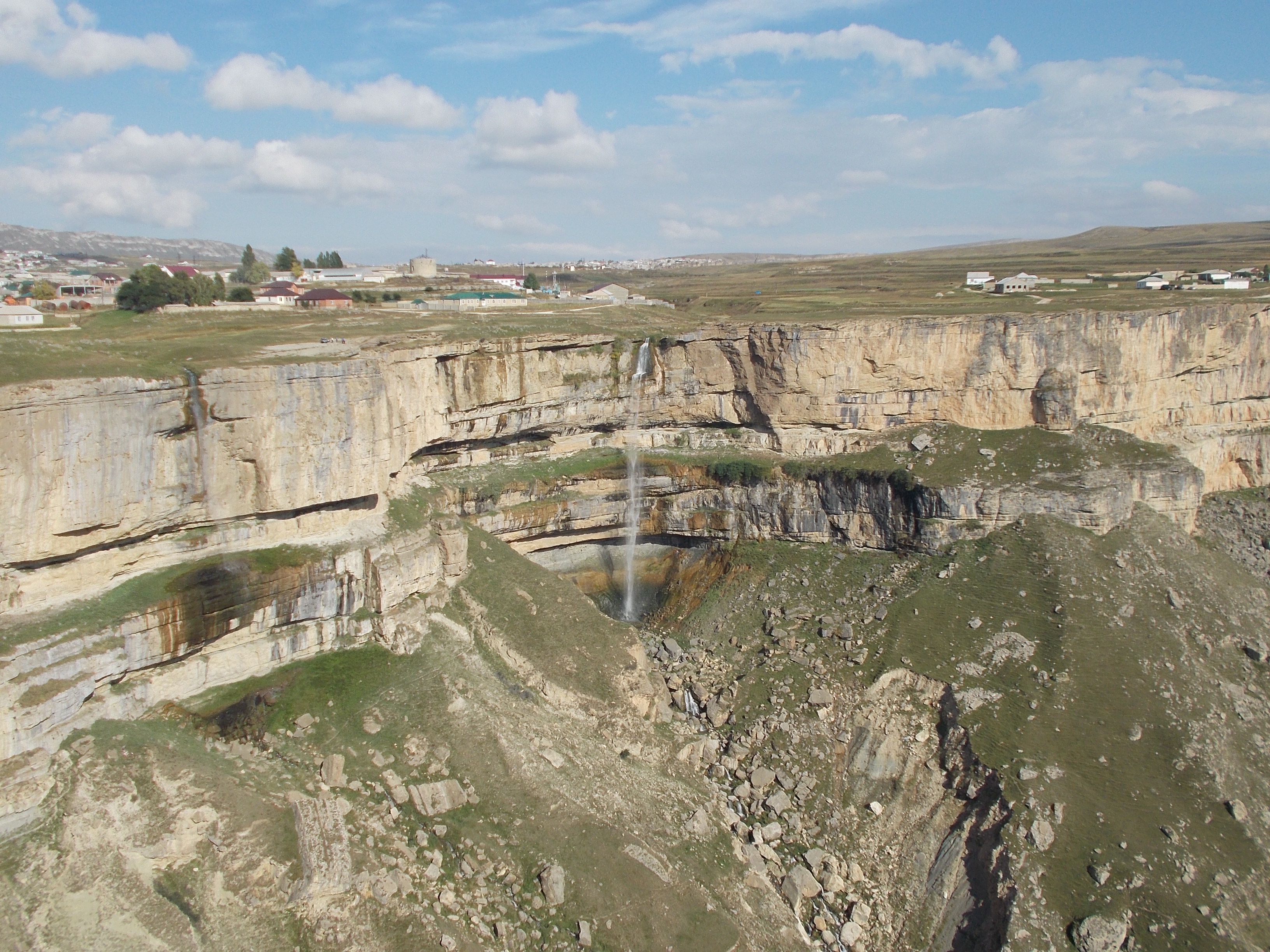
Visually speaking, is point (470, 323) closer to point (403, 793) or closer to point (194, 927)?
point (403, 793)

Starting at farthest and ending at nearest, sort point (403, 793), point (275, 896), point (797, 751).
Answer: point (797, 751), point (403, 793), point (275, 896)

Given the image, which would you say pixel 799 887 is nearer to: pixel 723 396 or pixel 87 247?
pixel 723 396

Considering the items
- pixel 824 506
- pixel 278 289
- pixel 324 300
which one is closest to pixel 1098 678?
pixel 824 506

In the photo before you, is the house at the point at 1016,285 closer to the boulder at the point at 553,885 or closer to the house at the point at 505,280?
the house at the point at 505,280

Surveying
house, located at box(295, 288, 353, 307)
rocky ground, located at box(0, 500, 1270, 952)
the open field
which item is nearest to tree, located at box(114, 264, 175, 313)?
the open field

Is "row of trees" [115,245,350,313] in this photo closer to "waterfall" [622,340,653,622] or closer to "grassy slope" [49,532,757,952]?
"waterfall" [622,340,653,622]

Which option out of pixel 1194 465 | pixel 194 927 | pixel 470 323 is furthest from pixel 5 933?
pixel 1194 465
